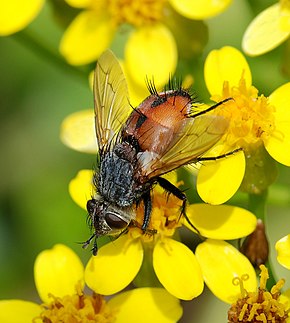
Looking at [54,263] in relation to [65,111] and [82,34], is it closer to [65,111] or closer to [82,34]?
[82,34]

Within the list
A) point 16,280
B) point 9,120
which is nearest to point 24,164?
point 9,120

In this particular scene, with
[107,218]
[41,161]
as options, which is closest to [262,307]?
[107,218]

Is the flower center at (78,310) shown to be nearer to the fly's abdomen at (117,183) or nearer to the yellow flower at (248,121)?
the fly's abdomen at (117,183)

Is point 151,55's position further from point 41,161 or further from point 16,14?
point 41,161

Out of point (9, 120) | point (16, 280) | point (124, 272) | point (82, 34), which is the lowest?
point (16, 280)

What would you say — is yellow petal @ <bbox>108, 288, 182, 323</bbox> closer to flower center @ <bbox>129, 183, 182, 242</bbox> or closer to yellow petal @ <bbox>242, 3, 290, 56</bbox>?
flower center @ <bbox>129, 183, 182, 242</bbox>

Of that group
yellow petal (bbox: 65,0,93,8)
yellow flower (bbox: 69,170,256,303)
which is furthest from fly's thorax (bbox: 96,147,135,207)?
yellow petal (bbox: 65,0,93,8)
